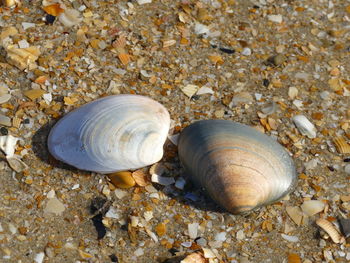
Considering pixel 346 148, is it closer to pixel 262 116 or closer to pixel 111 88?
pixel 262 116

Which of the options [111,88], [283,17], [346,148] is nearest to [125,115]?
[111,88]

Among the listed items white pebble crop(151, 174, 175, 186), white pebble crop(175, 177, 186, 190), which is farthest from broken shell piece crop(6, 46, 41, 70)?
white pebble crop(175, 177, 186, 190)

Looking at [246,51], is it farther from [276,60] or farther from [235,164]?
[235,164]

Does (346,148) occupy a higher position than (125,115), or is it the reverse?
(125,115)

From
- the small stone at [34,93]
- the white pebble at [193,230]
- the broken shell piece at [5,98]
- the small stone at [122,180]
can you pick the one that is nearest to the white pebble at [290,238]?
the white pebble at [193,230]

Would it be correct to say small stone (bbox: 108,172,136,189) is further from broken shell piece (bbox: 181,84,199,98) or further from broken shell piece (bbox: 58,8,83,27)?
broken shell piece (bbox: 58,8,83,27)
